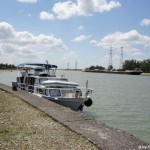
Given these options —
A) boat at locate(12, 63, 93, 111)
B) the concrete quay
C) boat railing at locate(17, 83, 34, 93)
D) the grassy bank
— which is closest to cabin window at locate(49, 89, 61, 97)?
boat at locate(12, 63, 93, 111)

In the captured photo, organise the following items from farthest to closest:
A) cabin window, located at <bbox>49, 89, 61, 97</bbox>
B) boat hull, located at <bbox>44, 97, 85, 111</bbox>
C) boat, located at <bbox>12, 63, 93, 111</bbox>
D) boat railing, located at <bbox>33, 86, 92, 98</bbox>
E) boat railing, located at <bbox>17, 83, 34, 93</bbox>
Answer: boat railing, located at <bbox>17, 83, 34, 93</bbox>, cabin window, located at <bbox>49, 89, 61, 97</bbox>, boat railing, located at <bbox>33, 86, 92, 98</bbox>, boat, located at <bbox>12, 63, 93, 111</bbox>, boat hull, located at <bbox>44, 97, 85, 111</bbox>

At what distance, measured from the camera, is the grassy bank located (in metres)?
8.59

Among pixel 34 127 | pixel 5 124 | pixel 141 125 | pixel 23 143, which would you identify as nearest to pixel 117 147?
pixel 23 143

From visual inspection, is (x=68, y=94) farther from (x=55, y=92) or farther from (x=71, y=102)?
(x=71, y=102)

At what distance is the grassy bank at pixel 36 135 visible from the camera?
8594mm

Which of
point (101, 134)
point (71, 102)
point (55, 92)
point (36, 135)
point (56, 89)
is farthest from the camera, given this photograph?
point (55, 92)

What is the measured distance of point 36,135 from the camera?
9.70m

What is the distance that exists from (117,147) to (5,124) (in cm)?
460

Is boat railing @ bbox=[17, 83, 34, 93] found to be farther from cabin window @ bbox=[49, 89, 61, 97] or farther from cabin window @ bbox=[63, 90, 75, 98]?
cabin window @ bbox=[63, 90, 75, 98]

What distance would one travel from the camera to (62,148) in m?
8.41

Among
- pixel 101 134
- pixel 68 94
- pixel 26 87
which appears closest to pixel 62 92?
pixel 68 94

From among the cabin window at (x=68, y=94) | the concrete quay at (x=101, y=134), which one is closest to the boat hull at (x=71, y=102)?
the cabin window at (x=68, y=94)

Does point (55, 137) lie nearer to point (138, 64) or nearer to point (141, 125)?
point (141, 125)

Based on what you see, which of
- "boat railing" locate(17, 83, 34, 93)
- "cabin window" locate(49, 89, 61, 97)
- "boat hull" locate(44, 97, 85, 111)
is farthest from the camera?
"boat railing" locate(17, 83, 34, 93)
